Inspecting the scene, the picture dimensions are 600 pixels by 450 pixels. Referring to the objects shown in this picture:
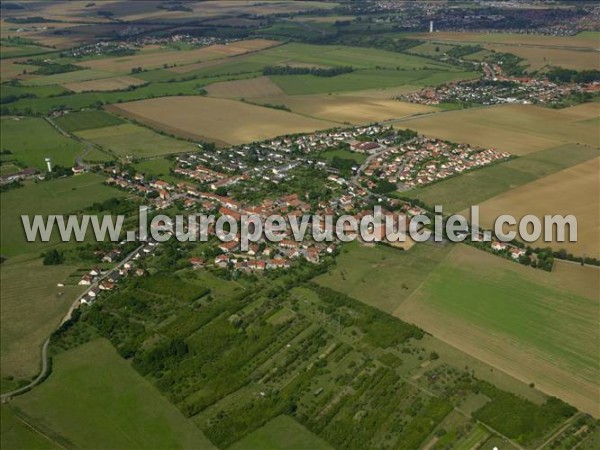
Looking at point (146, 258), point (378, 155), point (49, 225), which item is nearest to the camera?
point (146, 258)

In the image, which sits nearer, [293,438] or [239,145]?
[293,438]

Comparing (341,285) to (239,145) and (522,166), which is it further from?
(239,145)

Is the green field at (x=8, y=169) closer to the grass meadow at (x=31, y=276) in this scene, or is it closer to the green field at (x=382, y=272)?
the grass meadow at (x=31, y=276)

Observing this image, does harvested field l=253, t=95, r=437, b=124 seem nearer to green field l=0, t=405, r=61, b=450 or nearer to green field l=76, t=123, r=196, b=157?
green field l=76, t=123, r=196, b=157

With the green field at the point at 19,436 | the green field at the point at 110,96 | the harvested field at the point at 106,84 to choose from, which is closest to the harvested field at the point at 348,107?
the green field at the point at 110,96

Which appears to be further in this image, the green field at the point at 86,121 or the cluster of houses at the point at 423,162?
the green field at the point at 86,121

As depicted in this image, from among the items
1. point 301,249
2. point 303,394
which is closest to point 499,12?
point 301,249
